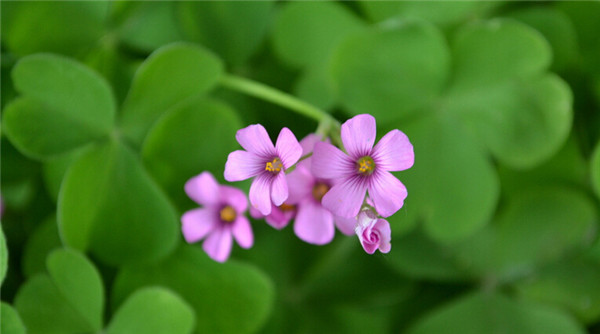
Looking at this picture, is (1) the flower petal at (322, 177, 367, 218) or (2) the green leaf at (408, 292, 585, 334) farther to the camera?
(2) the green leaf at (408, 292, 585, 334)

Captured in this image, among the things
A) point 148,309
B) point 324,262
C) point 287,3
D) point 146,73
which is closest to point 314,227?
point 148,309

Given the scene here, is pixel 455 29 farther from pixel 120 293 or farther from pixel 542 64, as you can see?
pixel 120 293

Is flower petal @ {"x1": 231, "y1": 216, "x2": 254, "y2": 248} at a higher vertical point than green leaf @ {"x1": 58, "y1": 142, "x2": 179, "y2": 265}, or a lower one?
higher

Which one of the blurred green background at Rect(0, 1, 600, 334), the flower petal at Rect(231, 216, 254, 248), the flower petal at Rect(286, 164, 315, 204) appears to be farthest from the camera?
the blurred green background at Rect(0, 1, 600, 334)

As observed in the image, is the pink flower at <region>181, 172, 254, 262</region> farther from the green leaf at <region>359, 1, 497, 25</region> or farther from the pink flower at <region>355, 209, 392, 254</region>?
the green leaf at <region>359, 1, 497, 25</region>

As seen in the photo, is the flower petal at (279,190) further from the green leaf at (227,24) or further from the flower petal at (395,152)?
the green leaf at (227,24)

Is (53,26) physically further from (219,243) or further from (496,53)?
(496,53)

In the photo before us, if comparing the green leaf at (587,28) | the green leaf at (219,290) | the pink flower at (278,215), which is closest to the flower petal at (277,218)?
the pink flower at (278,215)

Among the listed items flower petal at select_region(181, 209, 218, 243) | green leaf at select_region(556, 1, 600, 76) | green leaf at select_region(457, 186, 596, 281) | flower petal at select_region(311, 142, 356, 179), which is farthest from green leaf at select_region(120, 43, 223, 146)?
green leaf at select_region(556, 1, 600, 76)
